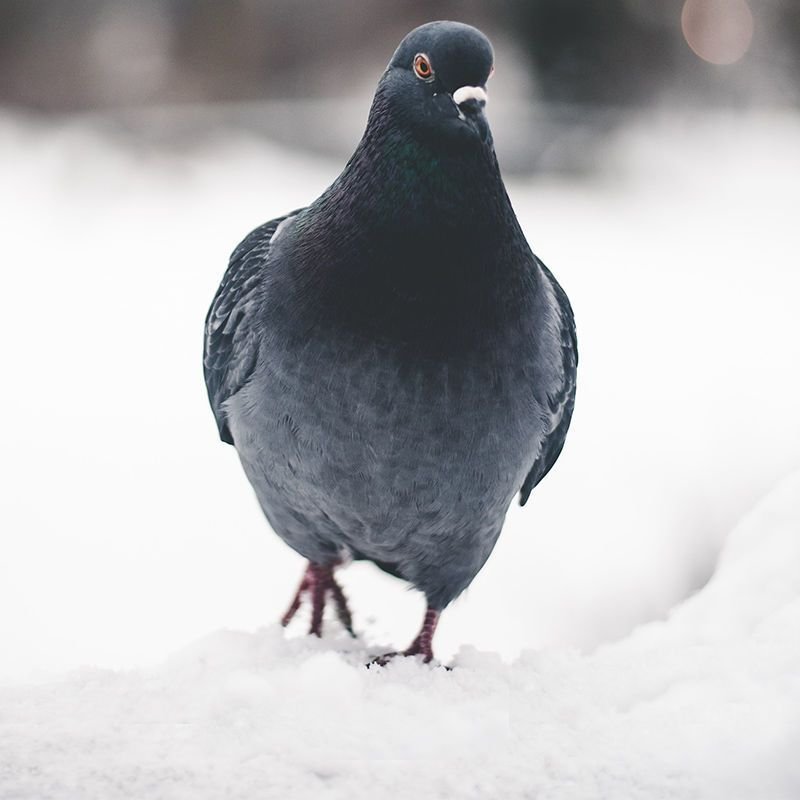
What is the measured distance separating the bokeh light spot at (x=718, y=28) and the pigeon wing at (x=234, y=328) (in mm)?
7911

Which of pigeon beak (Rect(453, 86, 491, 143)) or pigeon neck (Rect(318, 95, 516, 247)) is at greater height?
pigeon beak (Rect(453, 86, 491, 143))

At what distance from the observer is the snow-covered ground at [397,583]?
6.22 ft

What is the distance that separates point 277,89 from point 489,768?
9.15 m

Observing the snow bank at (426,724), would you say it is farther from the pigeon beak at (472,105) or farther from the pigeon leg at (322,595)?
the pigeon beak at (472,105)

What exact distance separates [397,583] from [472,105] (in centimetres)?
238

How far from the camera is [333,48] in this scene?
970 centimetres

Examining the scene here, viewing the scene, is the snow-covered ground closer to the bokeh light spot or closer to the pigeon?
the pigeon

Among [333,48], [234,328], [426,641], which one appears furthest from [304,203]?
[426,641]

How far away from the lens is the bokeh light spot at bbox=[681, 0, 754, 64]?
30.3 ft

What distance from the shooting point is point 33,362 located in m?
5.55

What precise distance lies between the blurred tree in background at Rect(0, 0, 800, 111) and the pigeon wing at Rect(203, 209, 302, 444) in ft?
23.1

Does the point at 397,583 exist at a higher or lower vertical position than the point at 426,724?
higher

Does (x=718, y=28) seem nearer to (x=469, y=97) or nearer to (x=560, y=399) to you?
Result: (x=560, y=399)

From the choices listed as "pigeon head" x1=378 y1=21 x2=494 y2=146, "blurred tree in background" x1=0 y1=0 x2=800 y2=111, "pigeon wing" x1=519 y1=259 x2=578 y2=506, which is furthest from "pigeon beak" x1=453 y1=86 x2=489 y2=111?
"blurred tree in background" x1=0 y1=0 x2=800 y2=111
